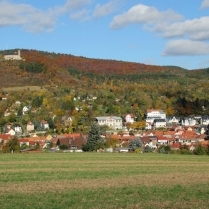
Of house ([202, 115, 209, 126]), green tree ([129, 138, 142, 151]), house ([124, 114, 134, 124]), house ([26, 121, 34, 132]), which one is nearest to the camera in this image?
green tree ([129, 138, 142, 151])

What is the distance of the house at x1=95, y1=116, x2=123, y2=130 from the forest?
8.06 ft

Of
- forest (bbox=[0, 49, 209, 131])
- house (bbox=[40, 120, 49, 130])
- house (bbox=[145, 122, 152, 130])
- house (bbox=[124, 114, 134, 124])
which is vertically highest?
forest (bbox=[0, 49, 209, 131])

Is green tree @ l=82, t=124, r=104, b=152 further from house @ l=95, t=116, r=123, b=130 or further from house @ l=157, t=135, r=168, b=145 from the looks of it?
house @ l=95, t=116, r=123, b=130

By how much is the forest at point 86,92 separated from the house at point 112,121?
246cm

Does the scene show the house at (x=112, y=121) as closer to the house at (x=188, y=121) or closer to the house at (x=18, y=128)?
the house at (x=18, y=128)

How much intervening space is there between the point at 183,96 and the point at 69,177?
367ft

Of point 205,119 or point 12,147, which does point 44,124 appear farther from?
point 12,147

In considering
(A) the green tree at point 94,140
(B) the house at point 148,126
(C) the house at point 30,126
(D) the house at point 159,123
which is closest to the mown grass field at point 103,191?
(A) the green tree at point 94,140

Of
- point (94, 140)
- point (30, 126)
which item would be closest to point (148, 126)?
point (30, 126)

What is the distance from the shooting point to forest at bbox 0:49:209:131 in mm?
105688

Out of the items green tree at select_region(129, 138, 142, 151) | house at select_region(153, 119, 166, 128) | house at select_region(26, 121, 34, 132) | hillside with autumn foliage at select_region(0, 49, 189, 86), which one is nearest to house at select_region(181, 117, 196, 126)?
house at select_region(153, 119, 166, 128)

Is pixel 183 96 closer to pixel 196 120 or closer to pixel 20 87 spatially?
pixel 196 120

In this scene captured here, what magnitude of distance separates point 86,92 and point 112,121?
81.5 ft

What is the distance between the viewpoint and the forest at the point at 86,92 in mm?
105688
